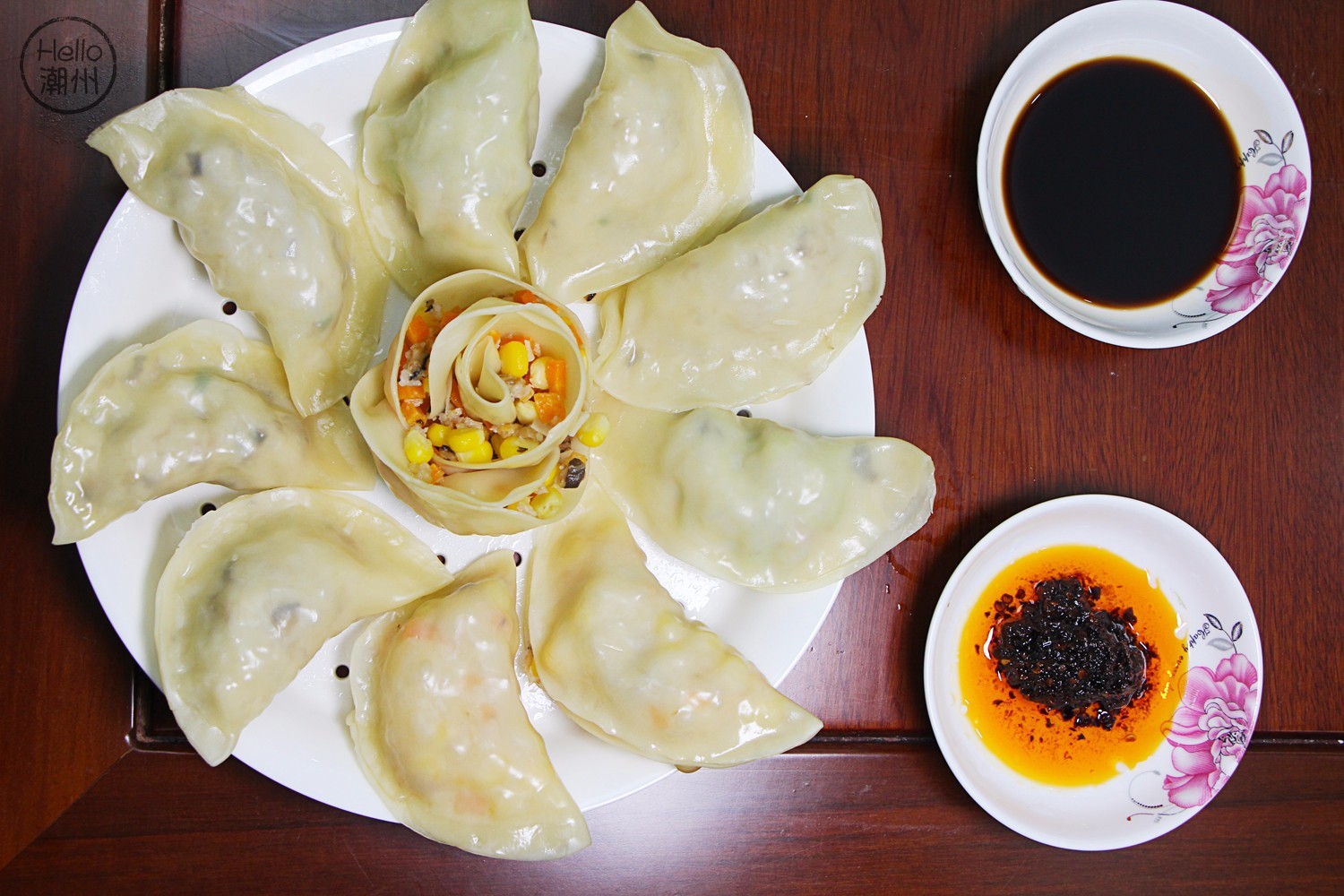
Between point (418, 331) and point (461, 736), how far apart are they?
687 mm

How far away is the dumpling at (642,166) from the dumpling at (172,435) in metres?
0.51

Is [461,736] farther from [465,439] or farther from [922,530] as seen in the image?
[922,530]

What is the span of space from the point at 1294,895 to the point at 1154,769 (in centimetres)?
43

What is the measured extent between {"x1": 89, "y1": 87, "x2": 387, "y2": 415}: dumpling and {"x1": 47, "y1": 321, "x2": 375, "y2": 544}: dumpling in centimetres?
8

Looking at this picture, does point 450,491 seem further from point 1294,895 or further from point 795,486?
point 1294,895

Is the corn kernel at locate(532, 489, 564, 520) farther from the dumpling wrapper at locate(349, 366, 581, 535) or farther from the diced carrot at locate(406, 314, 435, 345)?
the diced carrot at locate(406, 314, 435, 345)

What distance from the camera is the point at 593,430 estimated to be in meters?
1.65

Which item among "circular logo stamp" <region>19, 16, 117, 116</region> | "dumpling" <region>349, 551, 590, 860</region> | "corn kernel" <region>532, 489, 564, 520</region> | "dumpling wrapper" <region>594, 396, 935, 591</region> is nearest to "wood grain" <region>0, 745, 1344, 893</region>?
"dumpling" <region>349, 551, 590, 860</region>

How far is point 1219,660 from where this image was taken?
1910mm

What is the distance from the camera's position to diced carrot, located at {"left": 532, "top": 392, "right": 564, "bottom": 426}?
1.64m

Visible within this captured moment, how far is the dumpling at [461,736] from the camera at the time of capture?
63.8 inches

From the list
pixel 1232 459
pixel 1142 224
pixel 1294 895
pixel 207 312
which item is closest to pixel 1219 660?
pixel 1232 459

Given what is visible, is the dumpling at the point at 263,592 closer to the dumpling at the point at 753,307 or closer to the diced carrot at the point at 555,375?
the diced carrot at the point at 555,375

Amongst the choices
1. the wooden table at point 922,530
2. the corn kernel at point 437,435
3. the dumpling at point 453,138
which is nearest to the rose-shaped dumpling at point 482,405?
the corn kernel at point 437,435
